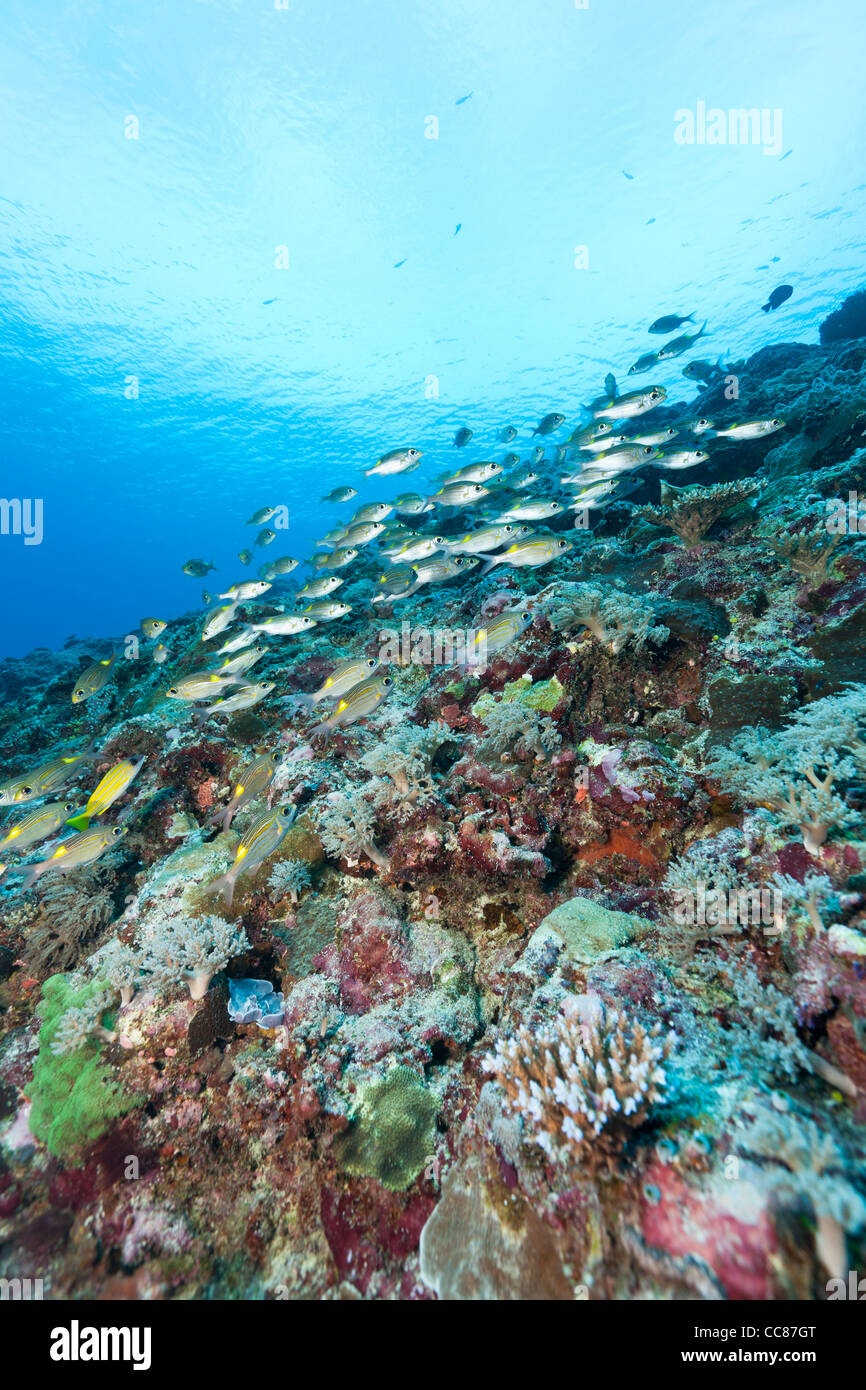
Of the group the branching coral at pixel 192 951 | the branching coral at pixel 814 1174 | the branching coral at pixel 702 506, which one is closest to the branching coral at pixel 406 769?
the branching coral at pixel 192 951

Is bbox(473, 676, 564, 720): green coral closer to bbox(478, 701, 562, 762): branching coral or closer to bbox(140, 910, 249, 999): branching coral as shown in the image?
bbox(478, 701, 562, 762): branching coral

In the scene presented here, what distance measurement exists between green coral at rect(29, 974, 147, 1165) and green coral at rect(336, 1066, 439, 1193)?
1.89m

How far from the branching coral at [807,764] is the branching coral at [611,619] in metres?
1.30

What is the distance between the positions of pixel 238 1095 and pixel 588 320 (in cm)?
5131

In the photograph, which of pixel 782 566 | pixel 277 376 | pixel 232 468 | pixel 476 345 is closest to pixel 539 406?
pixel 476 345

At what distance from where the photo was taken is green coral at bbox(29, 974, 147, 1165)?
144 inches

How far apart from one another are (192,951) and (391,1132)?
209cm

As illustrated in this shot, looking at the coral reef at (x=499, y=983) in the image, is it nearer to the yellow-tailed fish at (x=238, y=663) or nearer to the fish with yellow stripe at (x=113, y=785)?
the yellow-tailed fish at (x=238, y=663)

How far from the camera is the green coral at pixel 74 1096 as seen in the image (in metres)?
3.66

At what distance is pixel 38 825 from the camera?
475cm

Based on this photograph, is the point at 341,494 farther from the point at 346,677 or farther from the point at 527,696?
the point at 527,696

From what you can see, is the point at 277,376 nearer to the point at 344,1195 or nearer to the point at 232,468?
the point at 232,468

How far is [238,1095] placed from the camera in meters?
3.61

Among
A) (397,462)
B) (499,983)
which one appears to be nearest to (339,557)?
(397,462)
